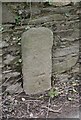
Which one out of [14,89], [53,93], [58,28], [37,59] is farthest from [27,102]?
[58,28]

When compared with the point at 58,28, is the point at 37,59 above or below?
below

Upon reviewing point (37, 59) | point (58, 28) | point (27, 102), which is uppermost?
point (58, 28)

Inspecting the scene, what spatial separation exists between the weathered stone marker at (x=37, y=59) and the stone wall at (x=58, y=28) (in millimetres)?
83

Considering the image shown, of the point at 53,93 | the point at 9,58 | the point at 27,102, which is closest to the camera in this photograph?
the point at 9,58

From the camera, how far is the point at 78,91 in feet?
10.2

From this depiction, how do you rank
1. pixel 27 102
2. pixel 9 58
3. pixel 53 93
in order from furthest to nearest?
pixel 53 93
pixel 27 102
pixel 9 58

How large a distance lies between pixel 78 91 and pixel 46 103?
0.43 meters

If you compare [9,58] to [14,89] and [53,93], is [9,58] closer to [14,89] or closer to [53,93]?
[14,89]

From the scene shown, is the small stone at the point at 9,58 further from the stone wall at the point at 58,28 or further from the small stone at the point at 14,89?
the small stone at the point at 14,89

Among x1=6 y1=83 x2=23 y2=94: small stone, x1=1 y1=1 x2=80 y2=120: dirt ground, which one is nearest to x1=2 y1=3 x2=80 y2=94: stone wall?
x1=1 y1=1 x2=80 y2=120: dirt ground

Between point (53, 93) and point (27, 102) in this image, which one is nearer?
point (27, 102)

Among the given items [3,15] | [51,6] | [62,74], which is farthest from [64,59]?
[3,15]

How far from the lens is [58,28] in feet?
9.60

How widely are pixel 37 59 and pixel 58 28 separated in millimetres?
399
